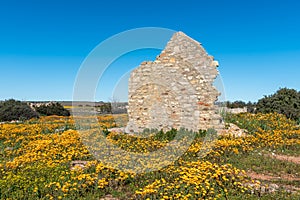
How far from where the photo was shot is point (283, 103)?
26000 mm

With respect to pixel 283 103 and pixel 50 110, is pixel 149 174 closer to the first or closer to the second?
pixel 283 103

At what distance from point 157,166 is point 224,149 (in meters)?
3.69

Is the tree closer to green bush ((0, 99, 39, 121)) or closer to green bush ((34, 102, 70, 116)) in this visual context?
green bush ((0, 99, 39, 121))

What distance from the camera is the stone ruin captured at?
48.6 ft

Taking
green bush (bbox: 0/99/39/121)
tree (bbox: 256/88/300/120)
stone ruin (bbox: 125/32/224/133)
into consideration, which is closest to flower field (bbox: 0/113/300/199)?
stone ruin (bbox: 125/32/224/133)

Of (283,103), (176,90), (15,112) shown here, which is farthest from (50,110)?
(283,103)

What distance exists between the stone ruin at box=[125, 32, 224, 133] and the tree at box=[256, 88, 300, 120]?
523 inches

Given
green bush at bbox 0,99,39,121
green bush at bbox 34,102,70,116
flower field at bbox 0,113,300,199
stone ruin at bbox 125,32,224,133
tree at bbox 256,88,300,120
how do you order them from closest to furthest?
1. flower field at bbox 0,113,300,199
2. stone ruin at bbox 125,32,224,133
3. tree at bbox 256,88,300,120
4. green bush at bbox 0,99,39,121
5. green bush at bbox 34,102,70,116

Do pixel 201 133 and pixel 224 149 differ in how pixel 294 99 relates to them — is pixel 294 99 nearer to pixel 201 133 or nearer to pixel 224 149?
pixel 201 133

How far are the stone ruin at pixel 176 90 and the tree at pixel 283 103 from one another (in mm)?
13282

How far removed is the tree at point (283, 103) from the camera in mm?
24906

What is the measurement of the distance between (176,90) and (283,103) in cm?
1493

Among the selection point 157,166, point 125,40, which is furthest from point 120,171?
point 125,40

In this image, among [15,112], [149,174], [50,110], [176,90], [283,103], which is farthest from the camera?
[50,110]
